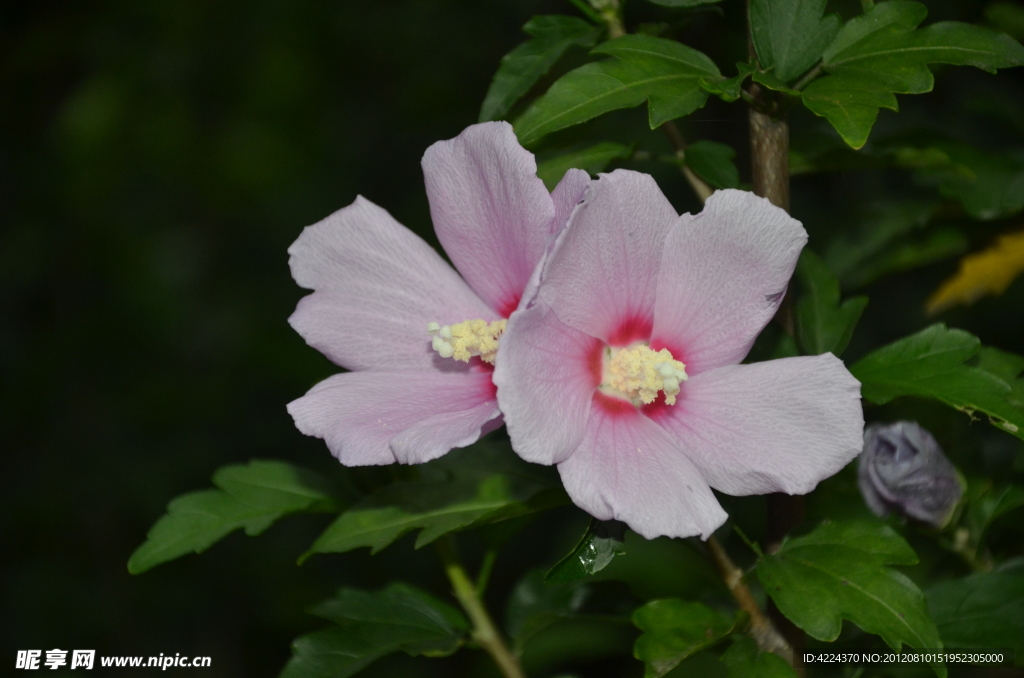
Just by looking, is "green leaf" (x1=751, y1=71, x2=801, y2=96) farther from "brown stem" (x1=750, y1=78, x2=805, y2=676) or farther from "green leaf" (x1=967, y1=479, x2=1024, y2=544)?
"green leaf" (x1=967, y1=479, x2=1024, y2=544)

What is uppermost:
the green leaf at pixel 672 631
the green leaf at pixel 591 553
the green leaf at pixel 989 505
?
the green leaf at pixel 591 553

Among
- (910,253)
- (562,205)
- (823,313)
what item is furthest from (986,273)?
(562,205)

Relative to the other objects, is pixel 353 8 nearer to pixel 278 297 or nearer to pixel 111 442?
pixel 278 297

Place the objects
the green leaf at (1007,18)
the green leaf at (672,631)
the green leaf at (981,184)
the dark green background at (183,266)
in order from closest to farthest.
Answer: the green leaf at (672,631)
the green leaf at (981,184)
the green leaf at (1007,18)
the dark green background at (183,266)

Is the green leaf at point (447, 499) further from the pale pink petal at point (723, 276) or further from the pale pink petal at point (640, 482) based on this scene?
the pale pink petal at point (723, 276)

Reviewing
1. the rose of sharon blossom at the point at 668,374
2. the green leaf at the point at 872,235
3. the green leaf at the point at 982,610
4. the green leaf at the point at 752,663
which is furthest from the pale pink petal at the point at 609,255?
the green leaf at the point at 872,235

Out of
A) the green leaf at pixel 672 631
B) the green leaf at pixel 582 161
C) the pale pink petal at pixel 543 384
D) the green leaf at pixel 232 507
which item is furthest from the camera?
the green leaf at pixel 232 507

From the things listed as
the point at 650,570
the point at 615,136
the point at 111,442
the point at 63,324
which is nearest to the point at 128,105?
the point at 63,324
